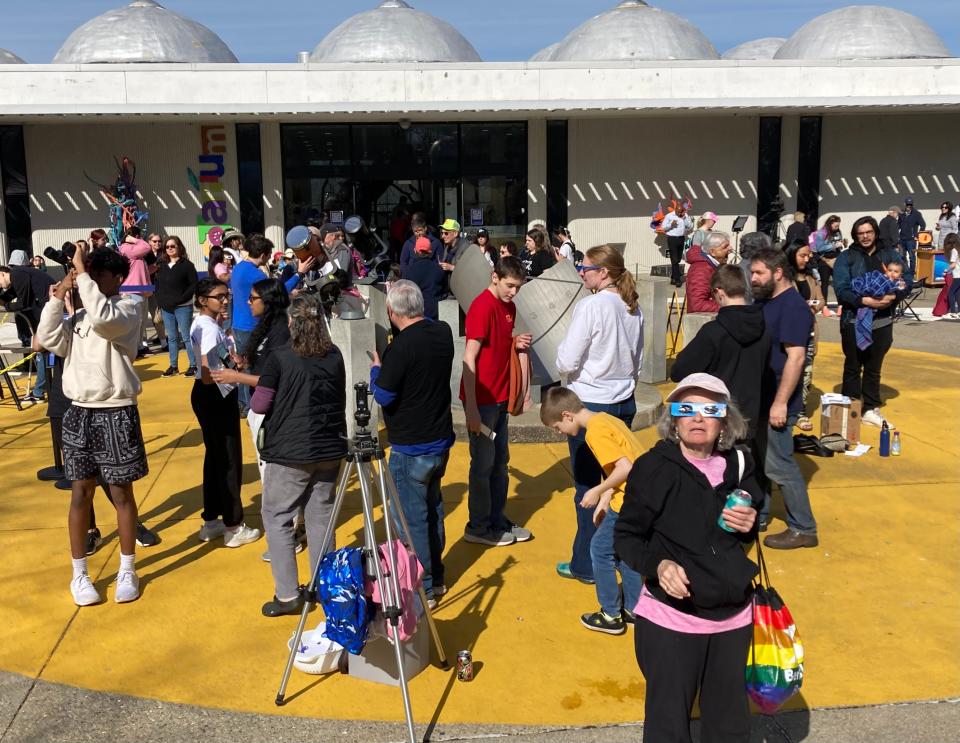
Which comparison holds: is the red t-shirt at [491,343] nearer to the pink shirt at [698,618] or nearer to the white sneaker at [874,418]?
the pink shirt at [698,618]

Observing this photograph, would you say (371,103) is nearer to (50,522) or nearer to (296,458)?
(50,522)

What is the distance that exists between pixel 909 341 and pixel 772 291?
909 cm

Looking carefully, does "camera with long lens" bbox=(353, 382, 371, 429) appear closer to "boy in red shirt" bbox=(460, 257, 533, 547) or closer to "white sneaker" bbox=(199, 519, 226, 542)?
"boy in red shirt" bbox=(460, 257, 533, 547)

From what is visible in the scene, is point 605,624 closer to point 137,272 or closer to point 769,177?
point 137,272

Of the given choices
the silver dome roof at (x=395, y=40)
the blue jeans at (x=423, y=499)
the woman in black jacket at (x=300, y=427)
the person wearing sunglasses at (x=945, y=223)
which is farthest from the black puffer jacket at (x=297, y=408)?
the silver dome roof at (x=395, y=40)

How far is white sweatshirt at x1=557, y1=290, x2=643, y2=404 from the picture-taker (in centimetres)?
547

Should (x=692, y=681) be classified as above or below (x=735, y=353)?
below

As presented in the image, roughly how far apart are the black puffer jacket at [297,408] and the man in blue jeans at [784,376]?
284 cm

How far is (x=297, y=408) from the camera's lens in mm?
5094

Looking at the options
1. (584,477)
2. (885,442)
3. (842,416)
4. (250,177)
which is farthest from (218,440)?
(250,177)

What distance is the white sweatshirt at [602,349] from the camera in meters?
5.47

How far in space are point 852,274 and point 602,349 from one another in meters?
4.24

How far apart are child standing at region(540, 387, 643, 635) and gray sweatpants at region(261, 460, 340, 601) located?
4.32 ft

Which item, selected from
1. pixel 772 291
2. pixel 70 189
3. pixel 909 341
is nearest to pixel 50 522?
pixel 772 291
